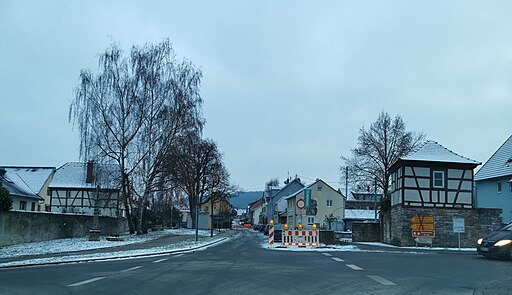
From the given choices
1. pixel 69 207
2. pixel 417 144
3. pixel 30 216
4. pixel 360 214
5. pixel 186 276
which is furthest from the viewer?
pixel 360 214

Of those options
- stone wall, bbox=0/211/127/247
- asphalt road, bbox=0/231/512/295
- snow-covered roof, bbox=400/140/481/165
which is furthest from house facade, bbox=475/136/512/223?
stone wall, bbox=0/211/127/247

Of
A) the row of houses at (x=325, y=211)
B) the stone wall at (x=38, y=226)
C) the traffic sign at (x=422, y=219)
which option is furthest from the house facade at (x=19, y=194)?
the traffic sign at (x=422, y=219)

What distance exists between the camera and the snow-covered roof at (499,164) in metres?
44.5

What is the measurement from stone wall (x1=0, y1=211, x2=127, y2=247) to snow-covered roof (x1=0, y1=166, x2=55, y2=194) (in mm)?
28590

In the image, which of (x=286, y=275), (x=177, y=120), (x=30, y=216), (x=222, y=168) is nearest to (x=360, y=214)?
(x=222, y=168)

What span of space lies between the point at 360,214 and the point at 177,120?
4879 cm

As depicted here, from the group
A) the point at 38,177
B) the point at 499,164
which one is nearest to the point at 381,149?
the point at 499,164

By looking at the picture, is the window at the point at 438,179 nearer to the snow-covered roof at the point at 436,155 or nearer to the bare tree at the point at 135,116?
the snow-covered roof at the point at 436,155

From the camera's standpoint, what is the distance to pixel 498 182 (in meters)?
46.6

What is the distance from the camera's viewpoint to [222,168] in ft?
226

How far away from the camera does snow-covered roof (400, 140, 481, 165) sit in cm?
3656

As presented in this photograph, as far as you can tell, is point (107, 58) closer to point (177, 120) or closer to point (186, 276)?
point (177, 120)

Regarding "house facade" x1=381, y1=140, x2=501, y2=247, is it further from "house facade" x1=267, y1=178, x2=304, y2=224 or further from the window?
"house facade" x1=267, y1=178, x2=304, y2=224

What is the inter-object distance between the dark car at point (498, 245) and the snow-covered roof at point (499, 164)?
2329cm
